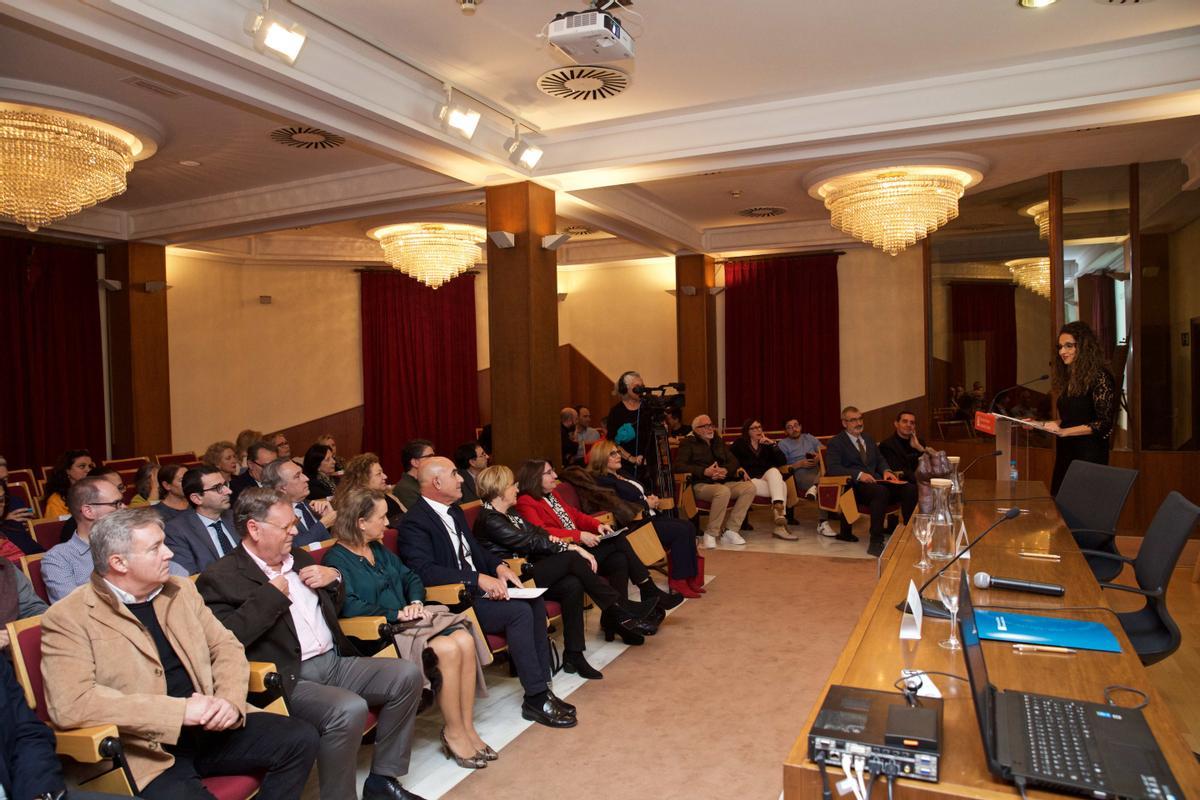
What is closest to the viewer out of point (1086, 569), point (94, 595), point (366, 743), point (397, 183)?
point (94, 595)

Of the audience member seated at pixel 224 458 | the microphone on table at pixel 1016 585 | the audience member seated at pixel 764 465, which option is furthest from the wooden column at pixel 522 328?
the microphone on table at pixel 1016 585

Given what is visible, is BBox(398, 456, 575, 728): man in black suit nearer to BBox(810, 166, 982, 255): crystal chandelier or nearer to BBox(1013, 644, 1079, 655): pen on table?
BBox(1013, 644, 1079, 655): pen on table

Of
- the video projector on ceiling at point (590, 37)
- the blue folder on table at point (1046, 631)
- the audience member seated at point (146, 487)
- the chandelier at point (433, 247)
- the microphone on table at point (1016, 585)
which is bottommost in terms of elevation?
the blue folder on table at point (1046, 631)

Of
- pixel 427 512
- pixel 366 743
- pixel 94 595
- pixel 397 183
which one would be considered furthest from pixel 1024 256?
pixel 94 595

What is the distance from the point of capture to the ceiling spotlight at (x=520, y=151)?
611 cm

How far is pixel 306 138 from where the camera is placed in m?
6.28

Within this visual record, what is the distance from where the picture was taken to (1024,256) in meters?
8.13

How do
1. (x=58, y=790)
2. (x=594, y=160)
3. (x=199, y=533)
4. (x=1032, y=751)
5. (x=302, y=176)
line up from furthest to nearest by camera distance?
(x=302, y=176) < (x=594, y=160) < (x=199, y=533) < (x=58, y=790) < (x=1032, y=751)

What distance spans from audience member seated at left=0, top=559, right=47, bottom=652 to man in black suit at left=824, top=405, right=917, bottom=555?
19.0ft

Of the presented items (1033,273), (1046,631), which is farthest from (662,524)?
(1033,273)

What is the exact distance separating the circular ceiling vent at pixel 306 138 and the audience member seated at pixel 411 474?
2.30m

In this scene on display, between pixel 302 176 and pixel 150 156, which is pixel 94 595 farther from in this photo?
pixel 302 176

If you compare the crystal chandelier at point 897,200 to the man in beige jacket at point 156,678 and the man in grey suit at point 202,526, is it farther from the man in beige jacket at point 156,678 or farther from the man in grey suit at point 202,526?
the man in beige jacket at point 156,678

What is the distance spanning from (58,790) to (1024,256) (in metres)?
8.35
